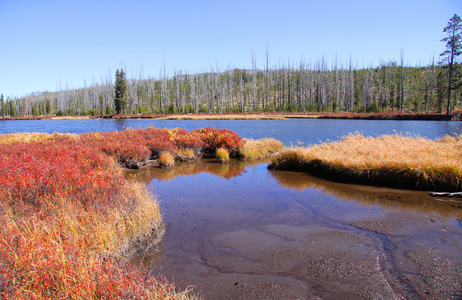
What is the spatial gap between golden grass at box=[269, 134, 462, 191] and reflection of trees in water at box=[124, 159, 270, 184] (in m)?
2.46

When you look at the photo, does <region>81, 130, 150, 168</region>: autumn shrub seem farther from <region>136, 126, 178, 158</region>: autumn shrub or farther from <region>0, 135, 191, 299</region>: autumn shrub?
<region>0, 135, 191, 299</region>: autumn shrub

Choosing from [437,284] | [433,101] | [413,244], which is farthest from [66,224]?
[433,101]

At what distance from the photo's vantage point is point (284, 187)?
38.0 feet

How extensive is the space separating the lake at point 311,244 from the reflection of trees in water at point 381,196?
33 millimetres

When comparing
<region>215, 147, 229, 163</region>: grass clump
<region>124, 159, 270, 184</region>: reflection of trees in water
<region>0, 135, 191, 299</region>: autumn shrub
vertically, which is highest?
<region>0, 135, 191, 299</region>: autumn shrub

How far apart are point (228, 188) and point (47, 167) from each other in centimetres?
627

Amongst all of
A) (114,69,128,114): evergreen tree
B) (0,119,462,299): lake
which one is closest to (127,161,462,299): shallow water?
(0,119,462,299): lake

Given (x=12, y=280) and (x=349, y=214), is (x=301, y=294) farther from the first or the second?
(x=349, y=214)

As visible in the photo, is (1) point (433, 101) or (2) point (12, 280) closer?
(2) point (12, 280)

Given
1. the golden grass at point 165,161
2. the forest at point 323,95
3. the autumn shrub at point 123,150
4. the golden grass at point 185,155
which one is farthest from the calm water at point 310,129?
the forest at point 323,95

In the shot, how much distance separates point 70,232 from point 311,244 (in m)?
4.68

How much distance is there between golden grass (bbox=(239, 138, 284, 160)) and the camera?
18.8 m

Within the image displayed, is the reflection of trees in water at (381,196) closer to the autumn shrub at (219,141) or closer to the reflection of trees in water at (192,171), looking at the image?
the reflection of trees in water at (192,171)

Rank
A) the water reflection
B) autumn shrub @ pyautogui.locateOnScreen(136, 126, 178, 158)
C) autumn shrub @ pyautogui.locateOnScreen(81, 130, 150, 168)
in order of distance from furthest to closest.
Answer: autumn shrub @ pyautogui.locateOnScreen(136, 126, 178, 158) → autumn shrub @ pyautogui.locateOnScreen(81, 130, 150, 168) → the water reflection
